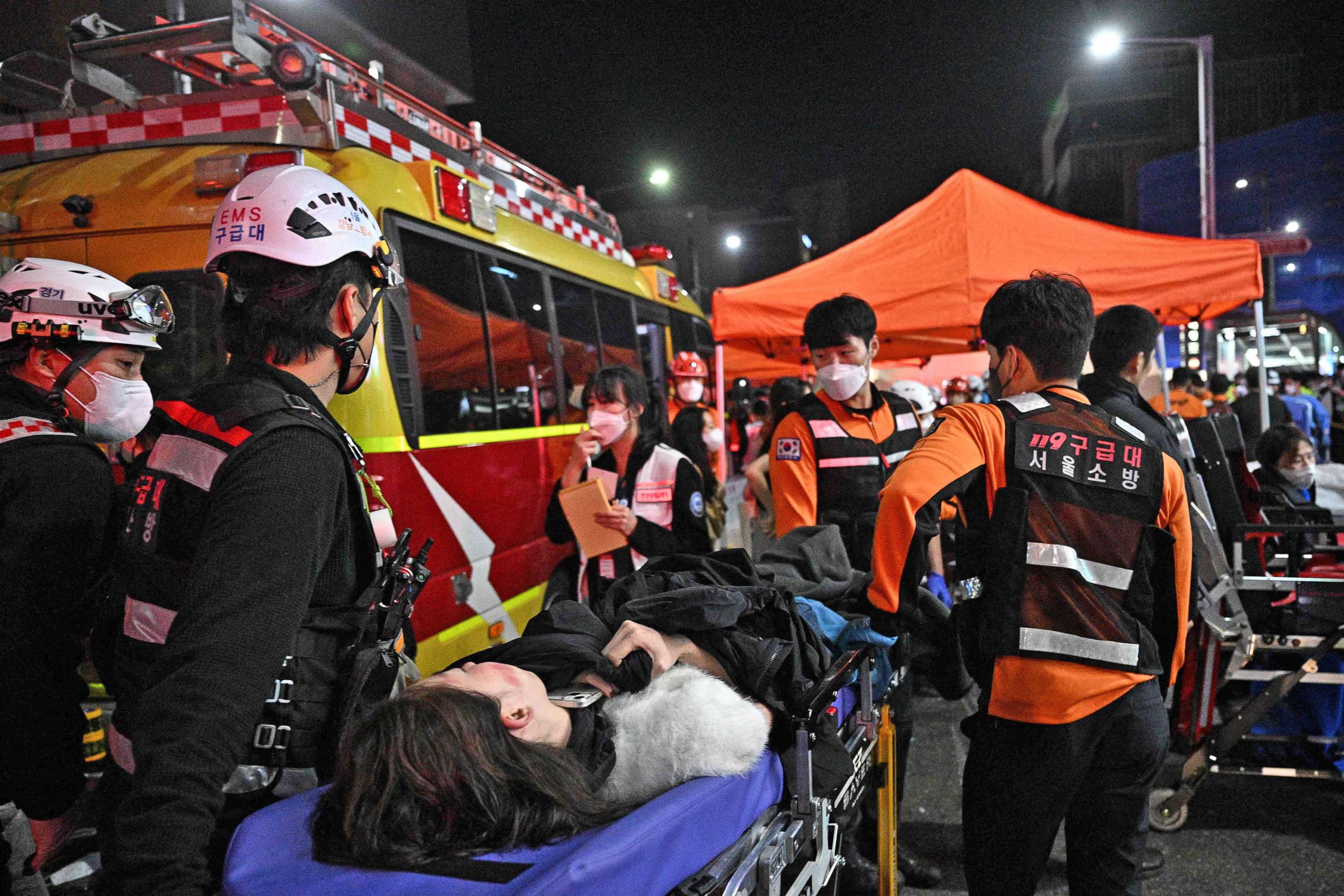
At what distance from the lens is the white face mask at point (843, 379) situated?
3.60 metres

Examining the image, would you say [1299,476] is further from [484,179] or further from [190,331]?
[190,331]

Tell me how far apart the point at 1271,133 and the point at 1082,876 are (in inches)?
1470

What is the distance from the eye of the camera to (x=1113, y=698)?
2.14 metres

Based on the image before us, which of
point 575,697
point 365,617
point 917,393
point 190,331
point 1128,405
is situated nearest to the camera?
point 365,617

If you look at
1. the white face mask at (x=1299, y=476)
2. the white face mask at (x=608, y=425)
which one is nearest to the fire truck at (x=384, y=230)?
the white face mask at (x=608, y=425)

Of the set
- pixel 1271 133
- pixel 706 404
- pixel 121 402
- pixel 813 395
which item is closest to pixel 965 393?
pixel 706 404

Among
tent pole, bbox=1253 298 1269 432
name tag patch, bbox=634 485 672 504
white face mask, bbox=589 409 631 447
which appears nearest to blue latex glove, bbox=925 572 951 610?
name tag patch, bbox=634 485 672 504

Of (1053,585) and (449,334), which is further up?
(449,334)

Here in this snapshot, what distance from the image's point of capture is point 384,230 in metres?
3.61

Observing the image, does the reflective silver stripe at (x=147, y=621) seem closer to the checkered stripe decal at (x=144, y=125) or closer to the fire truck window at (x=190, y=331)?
the fire truck window at (x=190, y=331)

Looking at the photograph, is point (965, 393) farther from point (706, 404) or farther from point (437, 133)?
point (437, 133)

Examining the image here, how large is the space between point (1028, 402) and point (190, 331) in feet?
10.6

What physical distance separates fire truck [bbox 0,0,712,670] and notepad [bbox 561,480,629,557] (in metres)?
0.62

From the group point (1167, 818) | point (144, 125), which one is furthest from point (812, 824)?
point (144, 125)
